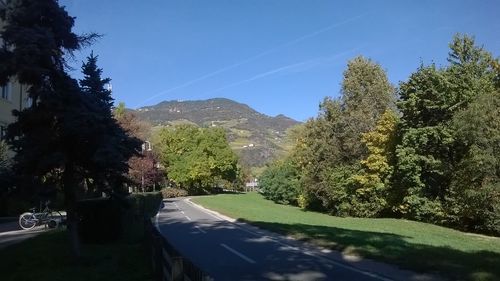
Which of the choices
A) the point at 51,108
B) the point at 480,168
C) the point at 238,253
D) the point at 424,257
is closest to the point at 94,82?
the point at 51,108

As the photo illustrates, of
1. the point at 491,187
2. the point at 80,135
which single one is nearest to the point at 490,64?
the point at 491,187

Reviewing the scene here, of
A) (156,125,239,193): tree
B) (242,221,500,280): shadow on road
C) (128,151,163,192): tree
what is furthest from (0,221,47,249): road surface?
(156,125,239,193): tree

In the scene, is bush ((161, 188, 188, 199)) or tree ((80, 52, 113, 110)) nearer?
tree ((80, 52, 113, 110))

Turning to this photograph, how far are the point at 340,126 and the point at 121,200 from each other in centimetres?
3324

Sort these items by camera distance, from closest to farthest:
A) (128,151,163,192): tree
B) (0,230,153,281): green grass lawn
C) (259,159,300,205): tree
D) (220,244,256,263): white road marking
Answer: (0,230,153,281): green grass lawn → (220,244,256,263): white road marking → (259,159,300,205): tree → (128,151,163,192): tree

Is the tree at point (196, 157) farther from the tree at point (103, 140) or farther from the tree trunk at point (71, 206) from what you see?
the tree trunk at point (71, 206)

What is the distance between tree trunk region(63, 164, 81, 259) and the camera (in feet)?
44.1

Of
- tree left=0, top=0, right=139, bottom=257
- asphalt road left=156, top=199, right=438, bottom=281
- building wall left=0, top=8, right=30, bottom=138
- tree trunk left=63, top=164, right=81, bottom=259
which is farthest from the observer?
building wall left=0, top=8, right=30, bottom=138

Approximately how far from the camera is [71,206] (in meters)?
13.6

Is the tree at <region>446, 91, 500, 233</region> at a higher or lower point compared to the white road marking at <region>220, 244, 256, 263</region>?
higher

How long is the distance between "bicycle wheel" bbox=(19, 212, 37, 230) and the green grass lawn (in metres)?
6.72

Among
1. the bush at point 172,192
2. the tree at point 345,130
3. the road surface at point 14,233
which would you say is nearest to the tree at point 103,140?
the road surface at point 14,233

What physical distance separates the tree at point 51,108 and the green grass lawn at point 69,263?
820 millimetres

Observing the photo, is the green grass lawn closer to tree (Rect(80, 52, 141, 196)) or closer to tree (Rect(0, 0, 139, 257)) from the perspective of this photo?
tree (Rect(0, 0, 139, 257))
